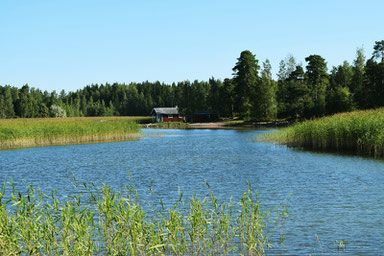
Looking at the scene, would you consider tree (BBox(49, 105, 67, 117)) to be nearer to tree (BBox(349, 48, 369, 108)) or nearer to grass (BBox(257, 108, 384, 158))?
tree (BBox(349, 48, 369, 108))

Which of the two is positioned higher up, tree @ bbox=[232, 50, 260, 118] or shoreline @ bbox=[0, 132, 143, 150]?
tree @ bbox=[232, 50, 260, 118]

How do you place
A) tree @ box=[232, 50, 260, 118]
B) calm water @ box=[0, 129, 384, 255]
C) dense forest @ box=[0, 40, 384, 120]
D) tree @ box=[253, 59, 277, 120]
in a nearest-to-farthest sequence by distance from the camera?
calm water @ box=[0, 129, 384, 255], dense forest @ box=[0, 40, 384, 120], tree @ box=[253, 59, 277, 120], tree @ box=[232, 50, 260, 118]

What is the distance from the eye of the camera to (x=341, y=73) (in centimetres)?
10250

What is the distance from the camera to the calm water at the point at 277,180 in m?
10.9

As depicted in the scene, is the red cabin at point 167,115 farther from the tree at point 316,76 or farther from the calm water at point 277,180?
the calm water at point 277,180

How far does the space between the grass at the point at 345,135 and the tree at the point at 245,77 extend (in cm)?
6790

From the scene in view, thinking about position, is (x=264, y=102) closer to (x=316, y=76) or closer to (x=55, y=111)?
(x=316, y=76)

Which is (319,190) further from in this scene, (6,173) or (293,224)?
(6,173)

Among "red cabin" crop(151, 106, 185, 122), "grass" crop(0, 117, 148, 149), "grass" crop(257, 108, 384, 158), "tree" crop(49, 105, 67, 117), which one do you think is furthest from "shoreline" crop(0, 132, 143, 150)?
"tree" crop(49, 105, 67, 117)

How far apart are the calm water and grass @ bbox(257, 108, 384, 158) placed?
6.86 ft

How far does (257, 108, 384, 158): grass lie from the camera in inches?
1081

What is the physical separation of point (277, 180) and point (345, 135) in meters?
13.3

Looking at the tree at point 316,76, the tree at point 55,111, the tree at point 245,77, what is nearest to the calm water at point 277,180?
the tree at point 316,76

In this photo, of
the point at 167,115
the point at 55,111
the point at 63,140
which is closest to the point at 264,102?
the point at 167,115
